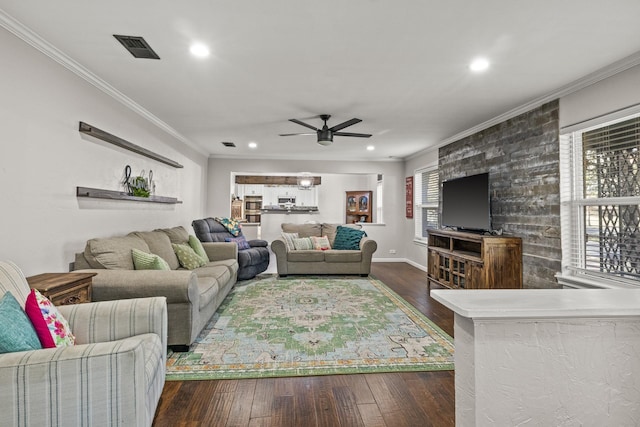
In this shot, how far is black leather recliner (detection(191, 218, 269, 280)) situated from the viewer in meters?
5.14

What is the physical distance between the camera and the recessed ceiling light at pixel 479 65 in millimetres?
2646

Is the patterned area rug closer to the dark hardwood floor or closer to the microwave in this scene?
the dark hardwood floor

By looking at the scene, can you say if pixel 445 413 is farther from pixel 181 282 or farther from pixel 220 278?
pixel 220 278

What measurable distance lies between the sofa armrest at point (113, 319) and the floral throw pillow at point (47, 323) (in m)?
0.08

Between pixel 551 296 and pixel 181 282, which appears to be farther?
pixel 181 282

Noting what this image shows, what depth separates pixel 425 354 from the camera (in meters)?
2.60

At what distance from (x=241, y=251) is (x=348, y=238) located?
1.98 metres

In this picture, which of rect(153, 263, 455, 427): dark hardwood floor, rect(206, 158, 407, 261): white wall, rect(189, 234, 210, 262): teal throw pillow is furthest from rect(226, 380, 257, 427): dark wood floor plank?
rect(206, 158, 407, 261): white wall

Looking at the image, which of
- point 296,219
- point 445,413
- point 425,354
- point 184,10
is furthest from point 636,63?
point 296,219

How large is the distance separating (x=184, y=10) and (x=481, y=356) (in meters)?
2.40

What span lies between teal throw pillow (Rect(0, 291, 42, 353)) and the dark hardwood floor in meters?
0.84

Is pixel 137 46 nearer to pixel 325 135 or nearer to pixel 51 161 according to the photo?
pixel 51 161

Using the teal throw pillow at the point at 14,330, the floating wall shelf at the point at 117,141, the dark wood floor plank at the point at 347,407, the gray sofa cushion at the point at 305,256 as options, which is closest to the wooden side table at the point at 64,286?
the teal throw pillow at the point at 14,330

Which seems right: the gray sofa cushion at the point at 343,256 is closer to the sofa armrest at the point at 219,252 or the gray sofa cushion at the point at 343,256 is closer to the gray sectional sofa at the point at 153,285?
the sofa armrest at the point at 219,252
